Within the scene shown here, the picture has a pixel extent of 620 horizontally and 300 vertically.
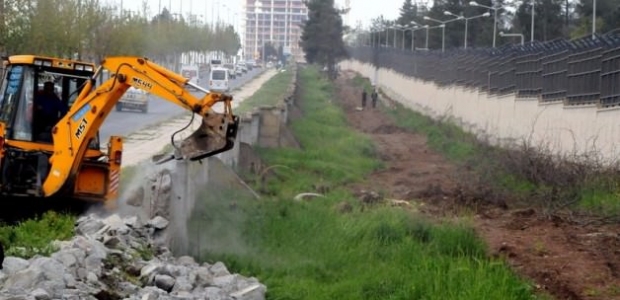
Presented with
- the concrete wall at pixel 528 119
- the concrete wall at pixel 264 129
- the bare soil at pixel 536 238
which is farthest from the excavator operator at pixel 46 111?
the concrete wall at pixel 528 119

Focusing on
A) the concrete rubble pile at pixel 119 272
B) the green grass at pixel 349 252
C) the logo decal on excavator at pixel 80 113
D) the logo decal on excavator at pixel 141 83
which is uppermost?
the logo decal on excavator at pixel 141 83

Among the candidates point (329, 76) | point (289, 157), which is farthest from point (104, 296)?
point (329, 76)

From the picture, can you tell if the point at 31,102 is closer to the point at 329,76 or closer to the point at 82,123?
the point at 82,123

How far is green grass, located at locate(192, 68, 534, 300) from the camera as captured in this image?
13141 mm

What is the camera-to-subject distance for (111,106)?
15898 millimetres

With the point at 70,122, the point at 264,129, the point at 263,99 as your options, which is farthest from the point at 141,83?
the point at 263,99

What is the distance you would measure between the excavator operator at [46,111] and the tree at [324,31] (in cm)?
9285

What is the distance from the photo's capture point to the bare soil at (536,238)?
1370 centimetres

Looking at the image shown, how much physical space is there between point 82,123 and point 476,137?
26430 millimetres

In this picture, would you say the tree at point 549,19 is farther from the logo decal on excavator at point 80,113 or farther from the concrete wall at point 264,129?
the logo decal on excavator at point 80,113

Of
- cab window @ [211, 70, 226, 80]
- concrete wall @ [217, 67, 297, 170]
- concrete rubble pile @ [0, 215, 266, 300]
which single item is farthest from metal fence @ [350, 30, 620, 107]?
cab window @ [211, 70, 226, 80]

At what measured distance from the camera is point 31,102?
16.5 m

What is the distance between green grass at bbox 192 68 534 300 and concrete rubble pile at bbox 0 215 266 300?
Answer: 0.67 metres

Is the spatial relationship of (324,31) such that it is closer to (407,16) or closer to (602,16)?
(407,16)
